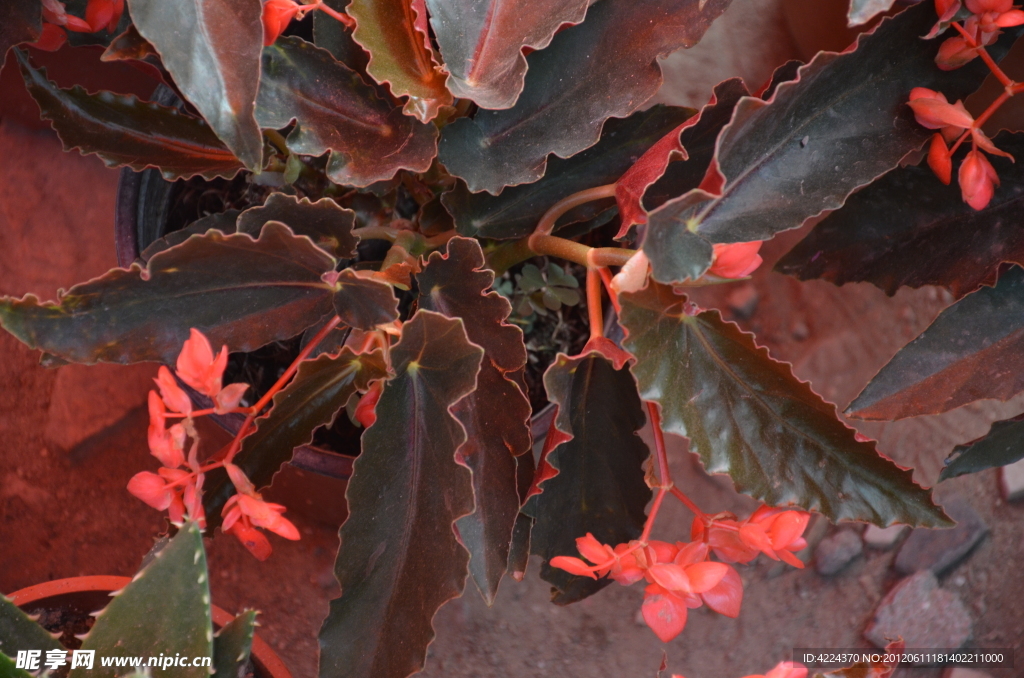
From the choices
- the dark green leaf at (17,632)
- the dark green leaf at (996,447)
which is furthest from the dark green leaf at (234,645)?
the dark green leaf at (996,447)

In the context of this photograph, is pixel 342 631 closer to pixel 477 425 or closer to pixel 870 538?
pixel 477 425

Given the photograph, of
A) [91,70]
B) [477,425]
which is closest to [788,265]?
[477,425]

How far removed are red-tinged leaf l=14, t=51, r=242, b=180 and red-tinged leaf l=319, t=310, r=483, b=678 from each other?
27 cm

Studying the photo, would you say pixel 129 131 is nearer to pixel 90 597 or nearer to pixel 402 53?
pixel 402 53

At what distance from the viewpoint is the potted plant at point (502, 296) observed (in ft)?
1.77

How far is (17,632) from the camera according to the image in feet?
1.80

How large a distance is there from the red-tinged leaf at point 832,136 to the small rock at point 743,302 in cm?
66

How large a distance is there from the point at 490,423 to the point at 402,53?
286mm

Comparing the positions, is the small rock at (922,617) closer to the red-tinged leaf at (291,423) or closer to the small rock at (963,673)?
the small rock at (963,673)

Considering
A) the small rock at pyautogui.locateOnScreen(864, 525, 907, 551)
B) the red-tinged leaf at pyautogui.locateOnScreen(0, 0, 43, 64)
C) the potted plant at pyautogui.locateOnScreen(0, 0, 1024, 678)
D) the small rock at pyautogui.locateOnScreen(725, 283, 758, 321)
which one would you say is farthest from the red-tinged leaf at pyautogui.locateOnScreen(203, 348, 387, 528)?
the small rock at pyautogui.locateOnScreen(864, 525, 907, 551)

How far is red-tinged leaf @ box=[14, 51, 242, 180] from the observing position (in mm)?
678

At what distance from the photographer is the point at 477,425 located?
0.62 metres

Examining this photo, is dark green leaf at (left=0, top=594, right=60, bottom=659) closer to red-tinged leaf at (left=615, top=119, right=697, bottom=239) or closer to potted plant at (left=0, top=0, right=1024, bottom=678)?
potted plant at (left=0, top=0, right=1024, bottom=678)

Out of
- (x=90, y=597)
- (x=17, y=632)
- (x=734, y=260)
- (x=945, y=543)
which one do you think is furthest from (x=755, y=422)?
(x=945, y=543)
